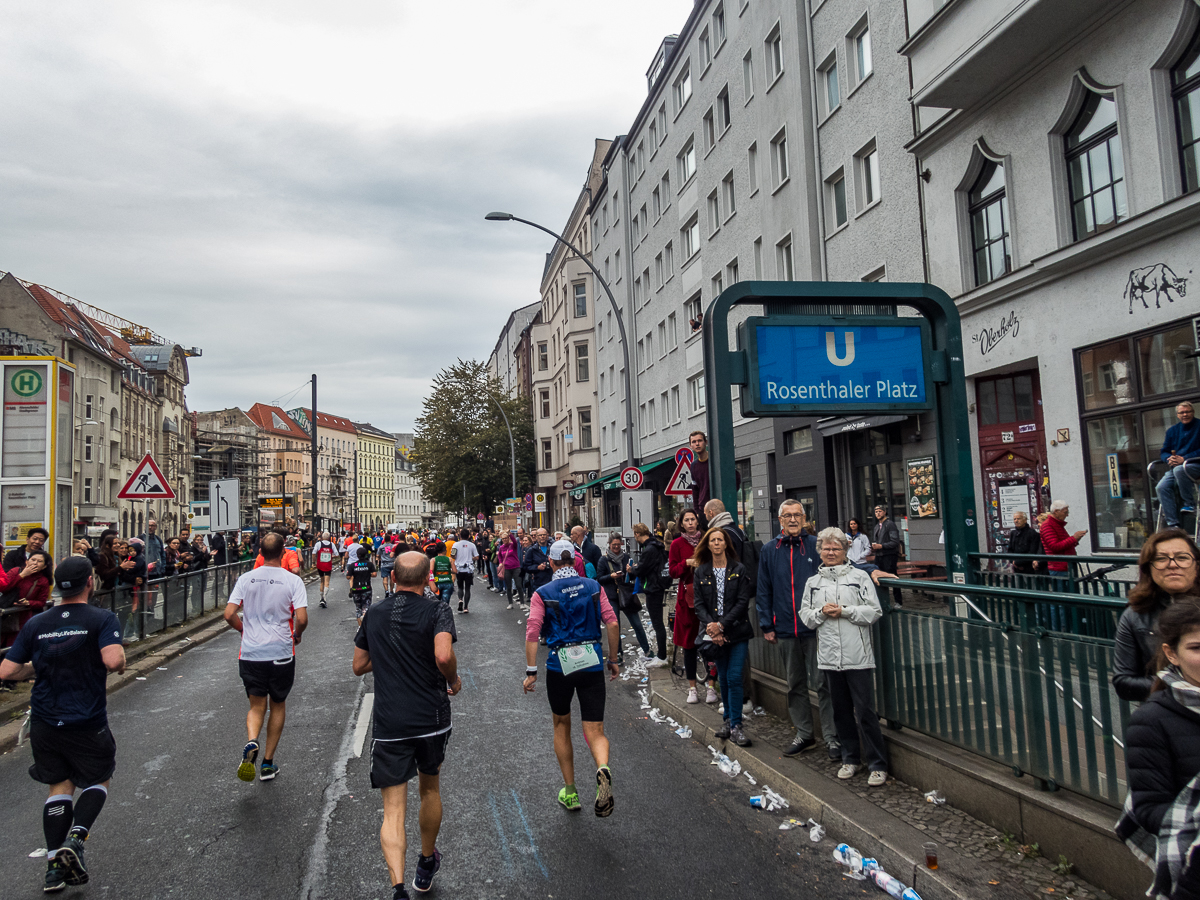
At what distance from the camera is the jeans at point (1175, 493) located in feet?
29.1

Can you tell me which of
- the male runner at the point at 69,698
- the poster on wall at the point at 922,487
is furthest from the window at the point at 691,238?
the male runner at the point at 69,698

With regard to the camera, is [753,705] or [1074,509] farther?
[1074,509]

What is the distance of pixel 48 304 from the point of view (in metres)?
56.4

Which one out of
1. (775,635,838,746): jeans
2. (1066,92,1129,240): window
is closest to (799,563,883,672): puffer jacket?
(775,635,838,746): jeans

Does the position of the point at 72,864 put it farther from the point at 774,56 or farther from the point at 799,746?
the point at 774,56

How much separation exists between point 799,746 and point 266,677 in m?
4.03

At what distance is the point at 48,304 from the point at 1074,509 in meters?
60.9

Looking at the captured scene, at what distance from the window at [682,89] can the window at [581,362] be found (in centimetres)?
1759

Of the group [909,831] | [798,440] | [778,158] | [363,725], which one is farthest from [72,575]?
[778,158]

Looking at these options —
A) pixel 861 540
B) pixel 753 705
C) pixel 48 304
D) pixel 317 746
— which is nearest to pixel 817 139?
pixel 861 540

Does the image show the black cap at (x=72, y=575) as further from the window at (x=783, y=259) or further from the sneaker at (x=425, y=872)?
the window at (x=783, y=259)

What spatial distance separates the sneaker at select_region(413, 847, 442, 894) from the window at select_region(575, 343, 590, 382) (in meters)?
44.8

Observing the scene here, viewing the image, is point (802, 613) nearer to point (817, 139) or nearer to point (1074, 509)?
point (1074, 509)

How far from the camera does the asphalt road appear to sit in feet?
15.0
